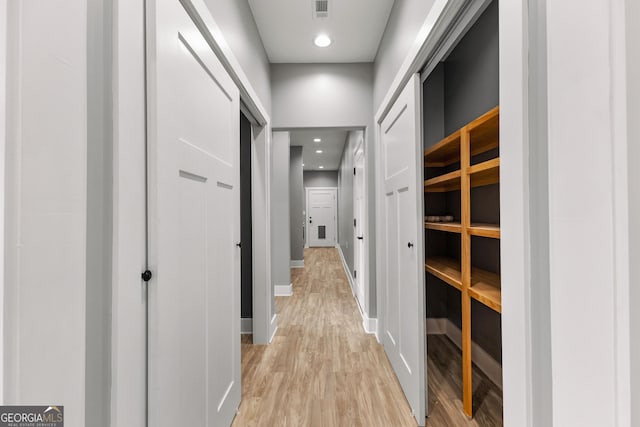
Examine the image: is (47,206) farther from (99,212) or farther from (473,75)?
(473,75)

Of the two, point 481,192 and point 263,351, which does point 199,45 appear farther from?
point 263,351

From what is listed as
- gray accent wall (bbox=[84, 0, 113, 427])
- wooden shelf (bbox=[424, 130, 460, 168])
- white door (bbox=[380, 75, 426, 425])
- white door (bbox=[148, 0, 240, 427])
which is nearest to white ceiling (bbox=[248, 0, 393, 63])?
white door (bbox=[380, 75, 426, 425])

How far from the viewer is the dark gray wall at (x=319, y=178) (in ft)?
31.0

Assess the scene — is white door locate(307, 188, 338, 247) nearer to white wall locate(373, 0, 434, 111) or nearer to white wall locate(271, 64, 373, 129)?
white wall locate(271, 64, 373, 129)

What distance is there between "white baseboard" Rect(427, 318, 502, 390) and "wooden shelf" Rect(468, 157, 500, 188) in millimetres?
1129

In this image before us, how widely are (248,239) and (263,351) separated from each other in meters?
0.98

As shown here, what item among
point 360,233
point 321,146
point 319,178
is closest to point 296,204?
point 321,146

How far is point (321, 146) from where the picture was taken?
6.20 m

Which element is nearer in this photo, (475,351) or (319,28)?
(475,351)

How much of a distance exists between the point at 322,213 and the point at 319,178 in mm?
1133

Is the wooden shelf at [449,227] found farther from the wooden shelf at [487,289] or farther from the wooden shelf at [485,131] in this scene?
the wooden shelf at [485,131]

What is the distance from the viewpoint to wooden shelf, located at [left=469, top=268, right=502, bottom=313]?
129cm

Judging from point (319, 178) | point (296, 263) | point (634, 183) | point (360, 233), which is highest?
point (319, 178)

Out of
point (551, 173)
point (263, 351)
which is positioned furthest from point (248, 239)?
point (551, 173)
